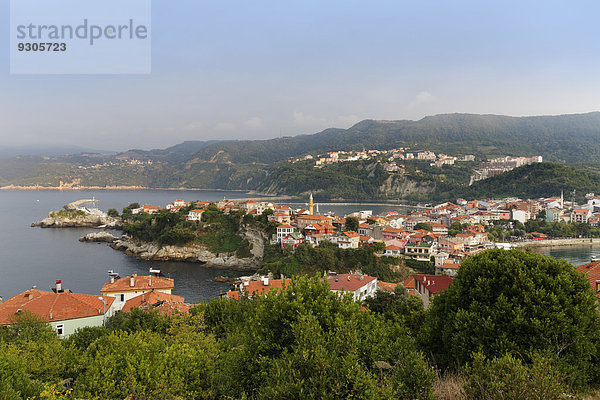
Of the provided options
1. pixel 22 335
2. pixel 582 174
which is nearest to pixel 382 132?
pixel 582 174

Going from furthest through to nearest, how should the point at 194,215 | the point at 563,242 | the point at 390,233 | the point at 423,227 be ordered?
the point at 194,215 → the point at 563,242 → the point at 423,227 → the point at 390,233

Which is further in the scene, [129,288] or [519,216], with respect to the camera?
[519,216]

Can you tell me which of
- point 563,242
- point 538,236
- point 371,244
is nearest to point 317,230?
point 371,244

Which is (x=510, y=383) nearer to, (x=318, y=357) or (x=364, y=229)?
(x=318, y=357)

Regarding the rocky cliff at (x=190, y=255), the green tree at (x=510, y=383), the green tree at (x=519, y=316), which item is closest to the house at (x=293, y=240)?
the rocky cliff at (x=190, y=255)

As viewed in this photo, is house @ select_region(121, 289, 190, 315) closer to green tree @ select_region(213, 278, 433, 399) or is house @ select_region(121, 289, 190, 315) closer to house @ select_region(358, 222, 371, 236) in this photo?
green tree @ select_region(213, 278, 433, 399)

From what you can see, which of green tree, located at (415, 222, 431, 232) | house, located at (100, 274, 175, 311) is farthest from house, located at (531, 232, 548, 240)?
house, located at (100, 274, 175, 311)

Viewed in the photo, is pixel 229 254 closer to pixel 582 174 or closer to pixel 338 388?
pixel 338 388

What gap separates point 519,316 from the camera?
557 centimetres

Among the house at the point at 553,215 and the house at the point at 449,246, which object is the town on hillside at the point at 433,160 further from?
the house at the point at 449,246

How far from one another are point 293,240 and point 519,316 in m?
26.0

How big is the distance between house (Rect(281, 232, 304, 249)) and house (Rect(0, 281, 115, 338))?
1798cm

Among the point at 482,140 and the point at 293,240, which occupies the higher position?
the point at 482,140

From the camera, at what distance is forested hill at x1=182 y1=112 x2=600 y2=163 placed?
123m
